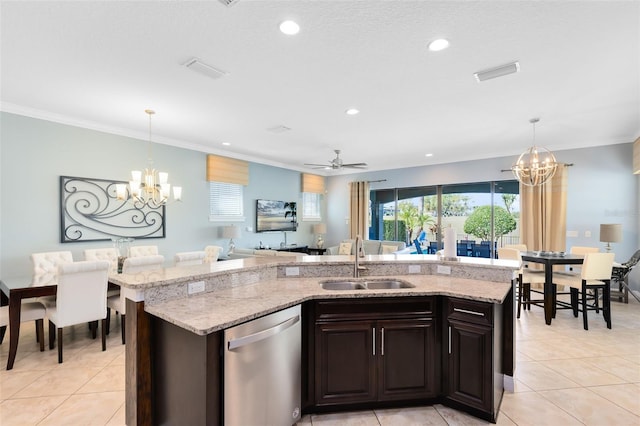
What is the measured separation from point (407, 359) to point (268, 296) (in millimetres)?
1129

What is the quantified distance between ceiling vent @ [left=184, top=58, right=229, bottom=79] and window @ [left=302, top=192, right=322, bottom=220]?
5.55 meters

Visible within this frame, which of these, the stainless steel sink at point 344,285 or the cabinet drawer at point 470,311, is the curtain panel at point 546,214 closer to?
the cabinet drawer at point 470,311

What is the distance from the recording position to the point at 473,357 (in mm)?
2174

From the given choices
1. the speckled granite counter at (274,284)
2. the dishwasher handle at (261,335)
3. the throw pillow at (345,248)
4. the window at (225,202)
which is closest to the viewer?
the dishwasher handle at (261,335)

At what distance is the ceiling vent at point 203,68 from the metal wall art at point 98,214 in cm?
290

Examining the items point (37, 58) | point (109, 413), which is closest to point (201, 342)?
point (109, 413)

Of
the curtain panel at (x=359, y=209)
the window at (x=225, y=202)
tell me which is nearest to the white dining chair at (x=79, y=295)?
the window at (x=225, y=202)

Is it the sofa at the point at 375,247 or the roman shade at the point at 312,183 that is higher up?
the roman shade at the point at 312,183

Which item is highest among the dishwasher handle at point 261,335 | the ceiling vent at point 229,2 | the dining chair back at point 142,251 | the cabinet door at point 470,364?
the ceiling vent at point 229,2

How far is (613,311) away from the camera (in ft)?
15.5

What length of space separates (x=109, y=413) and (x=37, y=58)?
119 inches

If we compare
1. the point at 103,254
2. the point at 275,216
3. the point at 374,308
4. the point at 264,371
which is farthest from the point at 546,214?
the point at 103,254

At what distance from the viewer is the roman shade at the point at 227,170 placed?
604cm

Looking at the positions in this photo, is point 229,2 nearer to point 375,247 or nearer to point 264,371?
point 264,371
